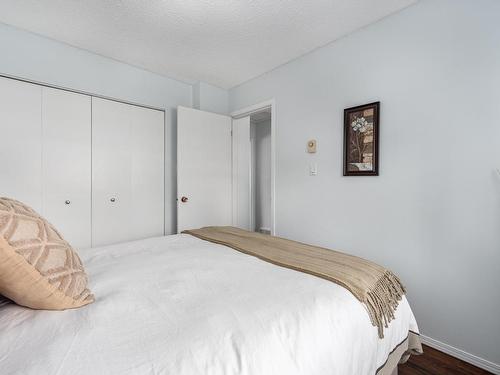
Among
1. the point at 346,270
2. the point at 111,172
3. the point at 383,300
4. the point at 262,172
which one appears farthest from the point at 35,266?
the point at 262,172

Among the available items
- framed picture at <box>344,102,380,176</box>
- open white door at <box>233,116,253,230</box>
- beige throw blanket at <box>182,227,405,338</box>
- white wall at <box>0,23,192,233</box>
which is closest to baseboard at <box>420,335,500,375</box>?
beige throw blanket at <box>182,227,405,338</box>

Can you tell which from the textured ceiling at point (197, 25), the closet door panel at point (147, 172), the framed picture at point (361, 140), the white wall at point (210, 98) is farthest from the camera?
the white wall at point (210, 98)

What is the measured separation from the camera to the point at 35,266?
29.7 inches

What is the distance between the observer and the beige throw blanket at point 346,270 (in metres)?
1.08

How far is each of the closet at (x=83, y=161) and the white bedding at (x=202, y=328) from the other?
1.56 meters

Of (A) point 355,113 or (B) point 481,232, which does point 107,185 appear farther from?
(B) point 481,232

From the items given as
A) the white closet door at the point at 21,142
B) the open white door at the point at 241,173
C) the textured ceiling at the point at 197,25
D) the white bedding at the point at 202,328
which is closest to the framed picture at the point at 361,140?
the textured ceiling at the point at 197,25

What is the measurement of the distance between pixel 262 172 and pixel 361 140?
2.59 m

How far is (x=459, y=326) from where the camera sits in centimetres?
174

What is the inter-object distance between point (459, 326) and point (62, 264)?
2.32 meters

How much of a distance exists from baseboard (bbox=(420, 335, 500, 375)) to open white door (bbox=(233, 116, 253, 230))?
2395mm

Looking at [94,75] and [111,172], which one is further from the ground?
[94,75]

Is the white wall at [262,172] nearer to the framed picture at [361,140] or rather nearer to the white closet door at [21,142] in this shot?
the framed picture at [361,140]

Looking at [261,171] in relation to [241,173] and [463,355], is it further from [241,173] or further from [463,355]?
[463,355]
